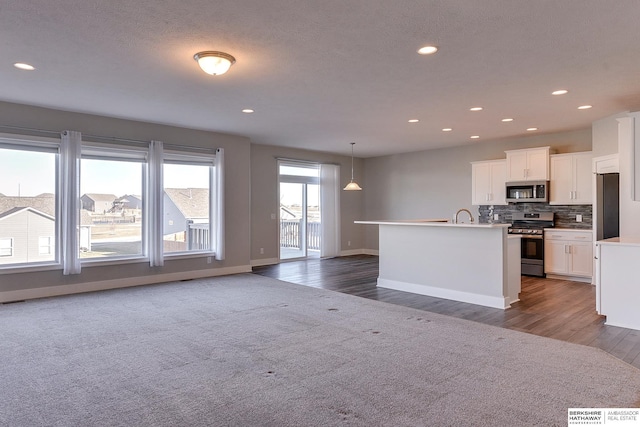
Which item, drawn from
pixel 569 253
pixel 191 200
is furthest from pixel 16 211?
pixel 569 253

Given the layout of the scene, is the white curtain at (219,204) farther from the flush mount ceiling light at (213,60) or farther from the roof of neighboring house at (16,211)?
the flush mount ceiling light at (213,60)

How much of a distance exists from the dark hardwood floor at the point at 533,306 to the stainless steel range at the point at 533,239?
10.0 inches

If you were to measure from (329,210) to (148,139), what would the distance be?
4.85m

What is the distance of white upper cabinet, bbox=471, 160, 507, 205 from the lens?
7.93 metres

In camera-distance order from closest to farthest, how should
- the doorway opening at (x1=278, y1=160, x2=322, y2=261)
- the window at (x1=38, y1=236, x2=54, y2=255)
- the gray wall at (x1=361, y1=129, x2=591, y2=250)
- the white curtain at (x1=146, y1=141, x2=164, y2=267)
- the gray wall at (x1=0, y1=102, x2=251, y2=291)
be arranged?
the gray wall at (x1=0, y1=102, x2=251, y2=291) → the window at (x1=38, y1=236, x2=54, y2=255) → the white curtain at (x1=146, y1=141, x2=164, y2=267) → the gray wall at (x1=361, y1=129, x2=591, y2=250) → the doorway opening at (x1=278, y1=160, x2=322, y2=261)

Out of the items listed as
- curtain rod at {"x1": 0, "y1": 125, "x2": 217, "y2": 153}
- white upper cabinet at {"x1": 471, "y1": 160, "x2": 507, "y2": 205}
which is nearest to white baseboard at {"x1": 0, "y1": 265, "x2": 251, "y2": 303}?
curtain rod at {"x1": 0, "y1": 125, "x2": 217, "y2": 153}

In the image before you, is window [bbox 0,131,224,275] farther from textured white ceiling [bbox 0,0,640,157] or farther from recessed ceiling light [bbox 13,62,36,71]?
recessed ceiling light [bbox 13,62,36,71]

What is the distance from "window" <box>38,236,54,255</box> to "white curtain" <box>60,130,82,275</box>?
0.18m

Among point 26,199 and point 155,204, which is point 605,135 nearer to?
point 155,204

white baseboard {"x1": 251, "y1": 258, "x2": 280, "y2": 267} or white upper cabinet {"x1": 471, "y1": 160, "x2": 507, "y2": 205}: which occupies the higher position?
white upper cabinet {"x1": 471, "y1": 160, "x2": 507, "y2": 205}

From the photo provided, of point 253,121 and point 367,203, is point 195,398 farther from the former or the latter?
point 367,203

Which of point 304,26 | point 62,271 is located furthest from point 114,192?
point 304,26

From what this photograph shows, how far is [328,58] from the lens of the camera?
377cm

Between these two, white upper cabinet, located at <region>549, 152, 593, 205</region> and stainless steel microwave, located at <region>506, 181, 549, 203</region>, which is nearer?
white upper cabinet, located at <region>549, 152, 593, 205</region>
